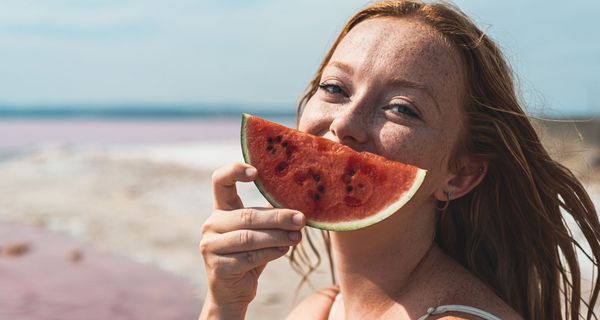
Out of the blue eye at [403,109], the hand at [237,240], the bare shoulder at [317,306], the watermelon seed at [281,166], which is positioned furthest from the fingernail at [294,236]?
the bare shoulder at [317,306]

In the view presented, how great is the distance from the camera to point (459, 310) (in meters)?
2.46

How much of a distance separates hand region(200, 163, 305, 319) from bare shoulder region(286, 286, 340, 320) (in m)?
0.76

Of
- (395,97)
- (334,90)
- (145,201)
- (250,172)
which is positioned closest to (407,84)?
(395,97)

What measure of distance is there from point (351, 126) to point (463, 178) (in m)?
0.68

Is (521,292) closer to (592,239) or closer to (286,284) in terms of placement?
(592,239)

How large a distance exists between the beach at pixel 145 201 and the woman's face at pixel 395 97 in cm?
78

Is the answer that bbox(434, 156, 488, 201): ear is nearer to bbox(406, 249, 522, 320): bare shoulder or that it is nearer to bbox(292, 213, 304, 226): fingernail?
bbox(406, 249, 522, 320): bare shoulder

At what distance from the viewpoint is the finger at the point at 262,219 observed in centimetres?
221

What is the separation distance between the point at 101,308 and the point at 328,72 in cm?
489

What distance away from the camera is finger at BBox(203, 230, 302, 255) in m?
2.23

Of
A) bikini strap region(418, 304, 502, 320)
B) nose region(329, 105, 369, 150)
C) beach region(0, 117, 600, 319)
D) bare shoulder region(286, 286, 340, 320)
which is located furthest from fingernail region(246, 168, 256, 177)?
beach region(0, 117, 600, 319)

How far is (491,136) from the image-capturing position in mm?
2832

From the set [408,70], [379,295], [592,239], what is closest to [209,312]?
[379,295]

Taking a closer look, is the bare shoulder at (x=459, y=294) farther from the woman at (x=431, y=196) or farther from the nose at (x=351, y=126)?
the nose at (x=351, y=126)
